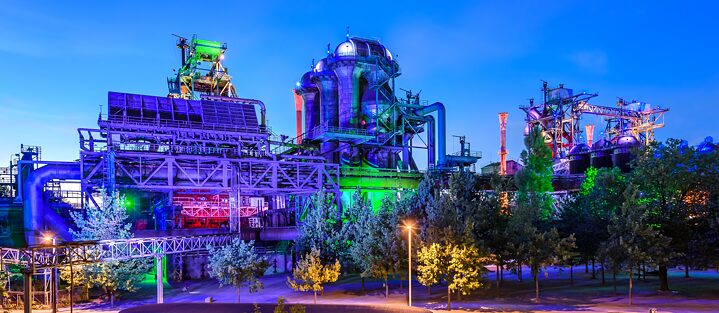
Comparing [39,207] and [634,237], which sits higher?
[39,207]

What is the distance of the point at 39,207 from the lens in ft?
177

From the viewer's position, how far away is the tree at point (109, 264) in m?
43.7

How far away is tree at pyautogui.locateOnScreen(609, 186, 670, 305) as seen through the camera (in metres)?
34.8

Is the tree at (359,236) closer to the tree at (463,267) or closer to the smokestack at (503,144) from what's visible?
the tree at (463,267)

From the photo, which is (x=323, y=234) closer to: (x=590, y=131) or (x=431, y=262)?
(x=431, y=262)

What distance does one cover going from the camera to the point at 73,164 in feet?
182

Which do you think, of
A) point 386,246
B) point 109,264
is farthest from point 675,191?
point 109,264

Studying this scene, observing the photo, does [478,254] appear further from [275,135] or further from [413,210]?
[275,135]

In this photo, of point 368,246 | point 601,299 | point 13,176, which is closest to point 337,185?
point 368,246

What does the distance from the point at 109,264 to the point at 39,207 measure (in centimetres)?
1510

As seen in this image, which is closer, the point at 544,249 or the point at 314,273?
the point at 544,249

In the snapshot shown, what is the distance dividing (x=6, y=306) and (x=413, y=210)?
1157 inches

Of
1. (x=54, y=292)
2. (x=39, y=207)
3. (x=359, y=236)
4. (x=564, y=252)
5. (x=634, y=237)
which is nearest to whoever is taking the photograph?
(x=54, y=292)

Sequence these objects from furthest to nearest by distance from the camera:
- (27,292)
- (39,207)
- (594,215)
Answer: (39,207)
(594,215)
(27,292)
